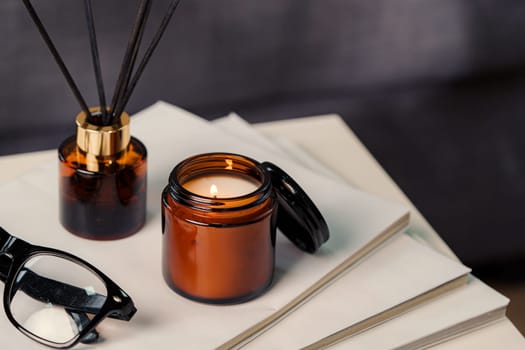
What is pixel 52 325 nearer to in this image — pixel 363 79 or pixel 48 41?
pixel 48 41

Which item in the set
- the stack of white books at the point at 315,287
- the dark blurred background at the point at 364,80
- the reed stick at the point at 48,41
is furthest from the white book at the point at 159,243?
the dark blurred background at the point at 364,80

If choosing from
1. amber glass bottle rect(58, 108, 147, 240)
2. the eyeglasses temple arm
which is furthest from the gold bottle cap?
Answer: the eyeglasses temple arm

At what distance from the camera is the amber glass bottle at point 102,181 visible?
705mm

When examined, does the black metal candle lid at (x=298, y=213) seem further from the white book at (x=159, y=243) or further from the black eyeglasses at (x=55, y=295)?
the black eyeglasses at (x=55, y=295)

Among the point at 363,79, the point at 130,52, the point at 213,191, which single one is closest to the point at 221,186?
the point at 213,191

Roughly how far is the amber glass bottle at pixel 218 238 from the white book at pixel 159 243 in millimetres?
13

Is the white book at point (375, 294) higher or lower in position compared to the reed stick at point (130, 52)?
lower

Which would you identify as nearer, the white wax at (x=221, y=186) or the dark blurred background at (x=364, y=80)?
the white wax at (x=221, y=186)

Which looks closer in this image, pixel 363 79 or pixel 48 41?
pixel 48 41

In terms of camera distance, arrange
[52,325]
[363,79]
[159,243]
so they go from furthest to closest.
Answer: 1. [363,79]
2. [159,243]
3. [52,325]

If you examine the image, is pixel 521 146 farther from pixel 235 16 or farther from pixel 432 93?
pixel 235 16

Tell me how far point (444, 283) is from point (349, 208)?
4.6 inches

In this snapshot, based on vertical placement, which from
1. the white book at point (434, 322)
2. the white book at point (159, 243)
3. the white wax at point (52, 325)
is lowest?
the white wax at point (52, 325)

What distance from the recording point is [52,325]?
2.10ft
